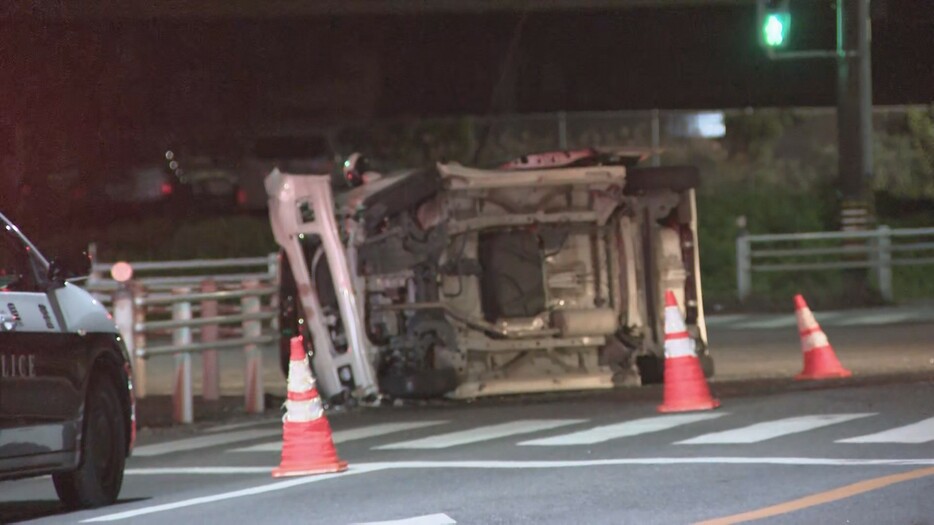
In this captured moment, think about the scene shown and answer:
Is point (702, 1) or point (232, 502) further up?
point (702, 1)

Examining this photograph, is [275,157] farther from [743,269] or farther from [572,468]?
[572,468]

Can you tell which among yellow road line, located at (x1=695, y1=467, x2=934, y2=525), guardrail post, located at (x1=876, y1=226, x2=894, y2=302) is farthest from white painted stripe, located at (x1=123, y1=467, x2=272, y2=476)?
guardrail post, located at (x1=876, y1=226, x2=894, y2=302)

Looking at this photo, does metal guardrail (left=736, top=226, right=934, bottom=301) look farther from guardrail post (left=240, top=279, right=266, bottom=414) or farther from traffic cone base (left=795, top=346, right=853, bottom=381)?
guardrail post (left=240, top=279, right=266, bottom=414)

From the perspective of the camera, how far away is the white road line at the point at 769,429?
12078 mm

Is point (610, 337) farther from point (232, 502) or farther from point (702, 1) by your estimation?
point (702, 1)

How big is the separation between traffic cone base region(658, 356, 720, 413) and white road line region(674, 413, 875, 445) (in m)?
1.24

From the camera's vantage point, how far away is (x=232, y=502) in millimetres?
10328

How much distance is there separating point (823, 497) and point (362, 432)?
240 inches

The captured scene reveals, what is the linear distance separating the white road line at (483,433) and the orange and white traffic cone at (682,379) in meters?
0.69

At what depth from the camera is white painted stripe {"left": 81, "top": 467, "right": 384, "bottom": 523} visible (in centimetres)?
999

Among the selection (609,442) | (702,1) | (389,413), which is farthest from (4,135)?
(609,442)

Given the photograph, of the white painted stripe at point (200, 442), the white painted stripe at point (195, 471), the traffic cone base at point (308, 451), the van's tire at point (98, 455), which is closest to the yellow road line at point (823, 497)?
the traffic cone base at point (308, 451)

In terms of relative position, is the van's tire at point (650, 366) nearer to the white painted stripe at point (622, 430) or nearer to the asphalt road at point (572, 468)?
the asphalt road at point (572, 468)

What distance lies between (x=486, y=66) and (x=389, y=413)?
28.4m
